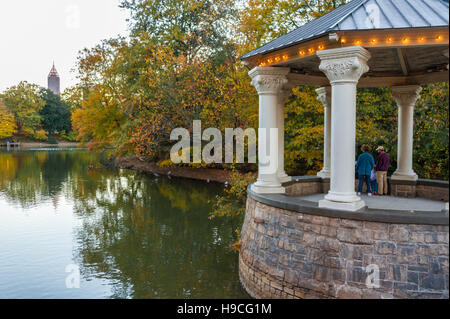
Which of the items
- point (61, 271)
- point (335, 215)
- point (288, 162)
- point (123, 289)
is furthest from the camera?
point (288, 162)

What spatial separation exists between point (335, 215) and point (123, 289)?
4.75m

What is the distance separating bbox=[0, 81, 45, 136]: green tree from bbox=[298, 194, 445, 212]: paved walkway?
7307 cm

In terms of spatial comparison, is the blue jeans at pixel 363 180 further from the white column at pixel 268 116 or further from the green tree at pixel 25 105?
the green tree at pixel 25 105

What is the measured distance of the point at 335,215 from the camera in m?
6.21

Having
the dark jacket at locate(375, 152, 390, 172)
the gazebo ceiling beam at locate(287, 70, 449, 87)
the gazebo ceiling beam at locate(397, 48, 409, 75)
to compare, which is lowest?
the dark jacket at locate(375, 152, 390, 172)

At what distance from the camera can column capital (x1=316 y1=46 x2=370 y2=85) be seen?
6219mm

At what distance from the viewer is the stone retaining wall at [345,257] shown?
18.4ft

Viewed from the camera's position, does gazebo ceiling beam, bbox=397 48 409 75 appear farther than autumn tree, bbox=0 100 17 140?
No

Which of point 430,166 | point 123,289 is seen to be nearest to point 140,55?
point 430,166

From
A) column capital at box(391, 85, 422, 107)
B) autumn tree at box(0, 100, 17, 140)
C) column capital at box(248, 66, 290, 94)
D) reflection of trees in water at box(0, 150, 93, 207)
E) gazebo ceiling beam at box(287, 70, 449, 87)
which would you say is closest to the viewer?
column capital at box(248, 66, 290, 94)

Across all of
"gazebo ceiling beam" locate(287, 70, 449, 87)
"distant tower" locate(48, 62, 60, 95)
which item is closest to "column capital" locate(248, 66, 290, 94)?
"gazebo ceiling beam" locate(287, 70, 449, 87)

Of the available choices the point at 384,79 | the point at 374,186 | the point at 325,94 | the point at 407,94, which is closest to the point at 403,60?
the point at 384,79

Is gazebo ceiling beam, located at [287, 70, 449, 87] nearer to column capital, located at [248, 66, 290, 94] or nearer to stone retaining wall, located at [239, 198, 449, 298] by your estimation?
column capital, located at [248, 66, 290, 94]
